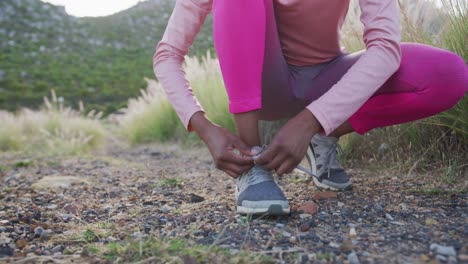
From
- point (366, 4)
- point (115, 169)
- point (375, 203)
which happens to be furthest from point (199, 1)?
point (115, 169)

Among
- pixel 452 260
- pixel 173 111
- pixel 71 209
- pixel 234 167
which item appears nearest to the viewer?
pixel 452 260

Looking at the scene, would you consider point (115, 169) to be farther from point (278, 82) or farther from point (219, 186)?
point (278, 82)

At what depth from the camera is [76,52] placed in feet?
67.6

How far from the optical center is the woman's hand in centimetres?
115

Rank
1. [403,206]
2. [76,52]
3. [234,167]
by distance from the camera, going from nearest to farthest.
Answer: [234,167]
[403,206]
[76,52]

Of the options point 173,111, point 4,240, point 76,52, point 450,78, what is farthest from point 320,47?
point 76,52

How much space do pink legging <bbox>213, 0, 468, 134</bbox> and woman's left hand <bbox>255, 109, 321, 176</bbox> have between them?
0.38ft

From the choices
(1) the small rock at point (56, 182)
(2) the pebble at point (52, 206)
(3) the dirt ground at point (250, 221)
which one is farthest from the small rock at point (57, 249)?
(1) the small rock at point (56, 182)

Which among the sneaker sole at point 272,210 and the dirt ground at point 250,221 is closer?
the dirt ground at point 250,221

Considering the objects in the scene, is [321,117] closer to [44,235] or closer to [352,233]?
[352,233]

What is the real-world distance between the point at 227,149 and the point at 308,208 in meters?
0.31

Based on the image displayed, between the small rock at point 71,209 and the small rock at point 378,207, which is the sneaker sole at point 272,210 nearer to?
the small rock at point 378,207

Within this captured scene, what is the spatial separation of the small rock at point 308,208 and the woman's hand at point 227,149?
206 mm

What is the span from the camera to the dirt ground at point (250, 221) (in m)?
0.95
